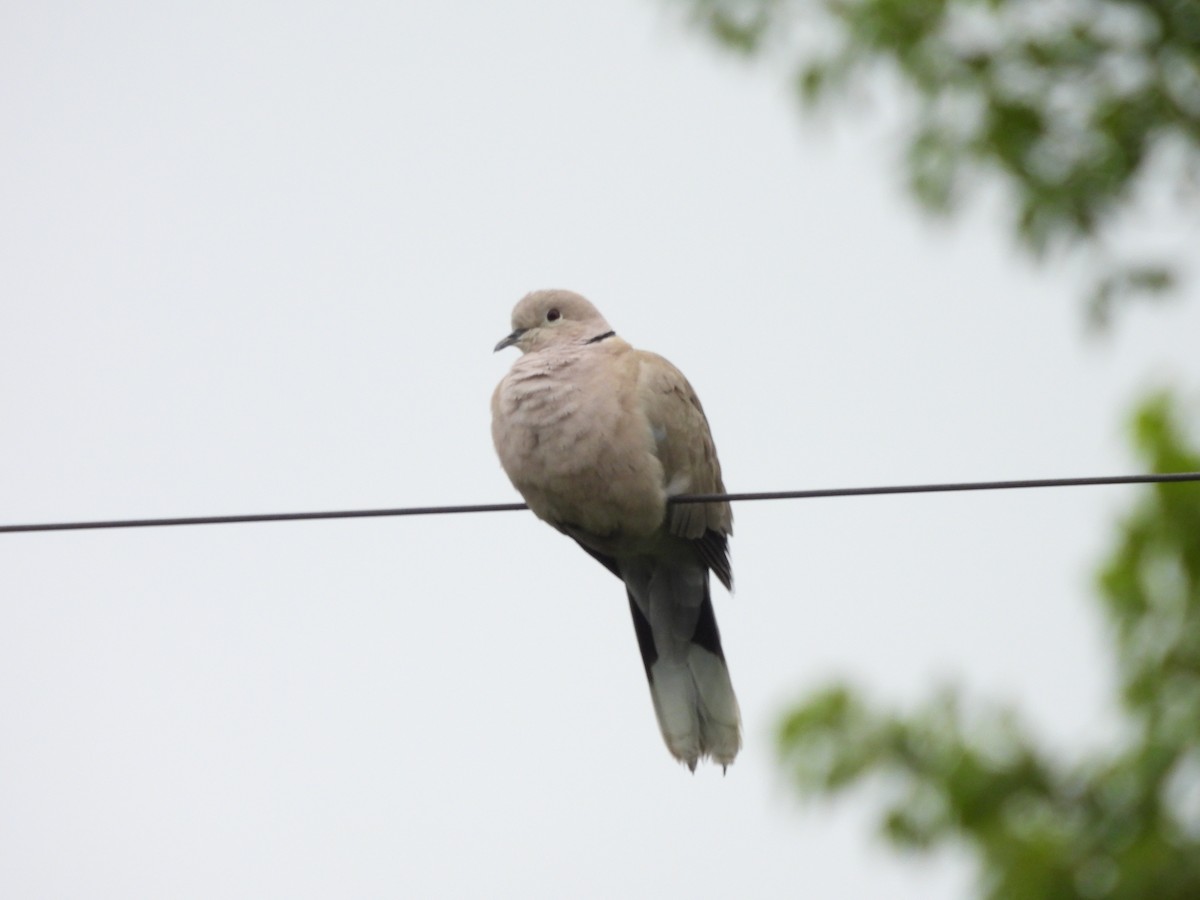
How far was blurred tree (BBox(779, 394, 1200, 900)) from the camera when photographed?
3.94 metres

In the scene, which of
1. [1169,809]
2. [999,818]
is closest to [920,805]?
[999,818]

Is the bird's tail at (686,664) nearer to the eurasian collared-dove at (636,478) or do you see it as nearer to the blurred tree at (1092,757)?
the eurasian collared-dove at (636,478)

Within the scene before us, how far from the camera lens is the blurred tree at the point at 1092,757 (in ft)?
12.9

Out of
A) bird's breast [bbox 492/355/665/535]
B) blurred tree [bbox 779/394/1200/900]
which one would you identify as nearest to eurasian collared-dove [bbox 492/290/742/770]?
bird's breast [bbox 492/355/665/535]

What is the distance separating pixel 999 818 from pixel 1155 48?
102 inches

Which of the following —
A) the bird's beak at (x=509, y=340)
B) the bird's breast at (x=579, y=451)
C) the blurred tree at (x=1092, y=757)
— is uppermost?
the bird's beak at (x=509, y=340)

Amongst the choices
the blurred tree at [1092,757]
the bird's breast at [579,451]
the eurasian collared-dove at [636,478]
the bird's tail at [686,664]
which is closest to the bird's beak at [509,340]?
the eurasian collared-dove at [636,478]

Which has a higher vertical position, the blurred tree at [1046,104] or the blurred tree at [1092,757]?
the blurred tree at [1046,104]

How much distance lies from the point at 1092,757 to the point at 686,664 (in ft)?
4.44

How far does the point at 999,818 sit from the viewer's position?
13.5 feet

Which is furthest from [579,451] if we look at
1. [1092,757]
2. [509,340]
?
[1092,757]

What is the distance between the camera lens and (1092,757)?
13.8 feet

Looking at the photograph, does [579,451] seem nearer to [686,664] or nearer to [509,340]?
[509,340]

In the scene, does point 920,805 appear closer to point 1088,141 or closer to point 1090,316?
point 1090,316
